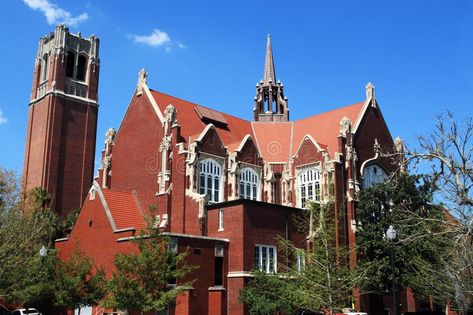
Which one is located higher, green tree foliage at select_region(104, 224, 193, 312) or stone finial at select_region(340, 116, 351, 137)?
stone finial at select_region(340, 116, 351, 137)

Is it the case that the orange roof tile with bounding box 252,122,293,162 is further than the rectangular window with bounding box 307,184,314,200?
Yes

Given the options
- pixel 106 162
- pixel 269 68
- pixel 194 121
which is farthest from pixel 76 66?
pixel 194 121

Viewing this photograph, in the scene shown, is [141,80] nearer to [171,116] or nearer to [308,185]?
[171,116]

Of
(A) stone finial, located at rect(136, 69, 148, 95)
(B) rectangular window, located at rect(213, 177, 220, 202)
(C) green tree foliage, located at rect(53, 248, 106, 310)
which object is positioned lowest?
(C) green tree foliage, located at rect(53, 248, 106, 310)

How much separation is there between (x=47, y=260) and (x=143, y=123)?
50.4ft

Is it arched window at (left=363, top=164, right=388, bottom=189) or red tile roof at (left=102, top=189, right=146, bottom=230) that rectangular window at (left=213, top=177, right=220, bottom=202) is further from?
arched window at (left=363, top=164, right=388, bottom=189)

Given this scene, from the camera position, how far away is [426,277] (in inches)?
1223

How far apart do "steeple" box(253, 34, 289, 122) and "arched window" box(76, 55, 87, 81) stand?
29828 millimetres

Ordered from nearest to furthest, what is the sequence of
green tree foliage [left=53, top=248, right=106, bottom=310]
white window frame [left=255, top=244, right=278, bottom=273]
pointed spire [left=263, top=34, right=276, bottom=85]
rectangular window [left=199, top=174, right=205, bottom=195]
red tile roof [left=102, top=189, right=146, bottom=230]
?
green tree foliage [left=53, top=248, right=106, bottom=310], white window frame [left=255, top=244, right=278, bottom=273], red tile roof [left=102, top=189, right=146, bottom=230], rectangular window [left=199, top=174, right=205, bottom=195], pointed spire [left=263, top=34, right=276, bottom=85]

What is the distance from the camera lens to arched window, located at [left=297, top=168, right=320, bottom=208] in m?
45.7

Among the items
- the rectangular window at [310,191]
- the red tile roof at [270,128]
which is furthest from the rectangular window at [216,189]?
the rectangular window at [310,191]

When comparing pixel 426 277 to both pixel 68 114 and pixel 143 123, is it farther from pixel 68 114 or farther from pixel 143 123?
pixel 68 114

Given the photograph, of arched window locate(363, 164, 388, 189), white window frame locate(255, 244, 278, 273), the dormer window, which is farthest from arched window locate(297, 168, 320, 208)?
the dormer window

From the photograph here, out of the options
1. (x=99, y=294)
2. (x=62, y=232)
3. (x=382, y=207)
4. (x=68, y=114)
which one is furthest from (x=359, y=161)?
(x=68, y=114)
